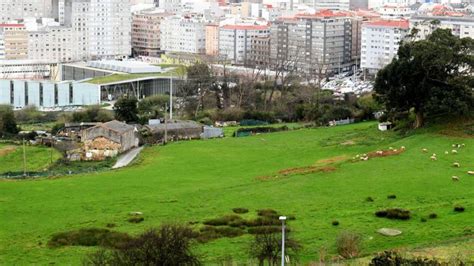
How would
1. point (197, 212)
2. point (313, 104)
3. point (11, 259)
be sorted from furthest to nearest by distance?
point (313, 104) → point (197, 212) → point (11, 259)

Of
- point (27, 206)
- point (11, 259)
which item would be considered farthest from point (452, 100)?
point (11, 259)

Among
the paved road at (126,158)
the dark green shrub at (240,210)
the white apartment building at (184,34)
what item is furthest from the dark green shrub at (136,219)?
the white apartment building at (184,34)

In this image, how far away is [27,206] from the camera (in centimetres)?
2473

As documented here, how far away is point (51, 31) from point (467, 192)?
67692 millimetres

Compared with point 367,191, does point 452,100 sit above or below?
above

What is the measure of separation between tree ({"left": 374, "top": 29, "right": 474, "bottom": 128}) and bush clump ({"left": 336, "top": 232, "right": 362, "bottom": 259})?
49.4 feet

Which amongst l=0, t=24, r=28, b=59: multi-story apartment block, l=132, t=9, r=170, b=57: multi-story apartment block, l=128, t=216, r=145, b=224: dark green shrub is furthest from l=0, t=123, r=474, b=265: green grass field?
l=132, t=9, r=170, b=57: multi-story apartment block

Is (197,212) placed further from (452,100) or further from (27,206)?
(452,100)

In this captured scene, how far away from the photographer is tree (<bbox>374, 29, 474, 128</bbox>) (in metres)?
33.2

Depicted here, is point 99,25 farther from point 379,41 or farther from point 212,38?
point 379,41

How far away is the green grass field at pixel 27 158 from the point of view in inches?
1297

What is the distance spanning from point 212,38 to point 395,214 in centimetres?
7153

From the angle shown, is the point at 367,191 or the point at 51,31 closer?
the point at 367,191

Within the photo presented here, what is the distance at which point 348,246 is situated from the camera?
1883 cm
